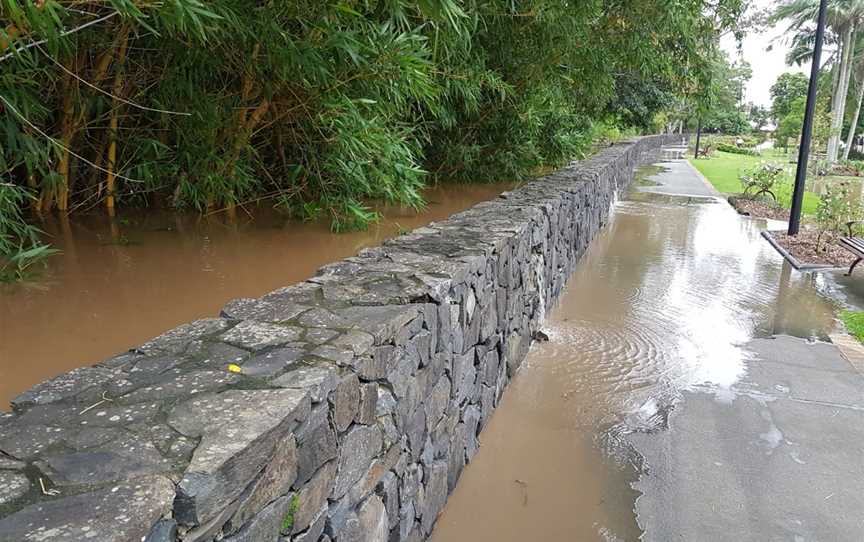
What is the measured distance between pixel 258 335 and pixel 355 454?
1.59 feet

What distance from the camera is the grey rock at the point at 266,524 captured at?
141 centimetres

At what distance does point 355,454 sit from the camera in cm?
197

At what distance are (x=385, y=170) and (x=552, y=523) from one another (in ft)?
9.37

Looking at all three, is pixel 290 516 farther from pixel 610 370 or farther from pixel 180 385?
pixel 610 370

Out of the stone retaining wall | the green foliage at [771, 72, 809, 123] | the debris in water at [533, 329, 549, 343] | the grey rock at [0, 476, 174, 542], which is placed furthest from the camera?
the green foliage at [771, 72, 809, 123]

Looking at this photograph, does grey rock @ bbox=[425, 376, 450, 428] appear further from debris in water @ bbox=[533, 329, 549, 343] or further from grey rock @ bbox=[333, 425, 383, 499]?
debris in water @ bbox=[533, 329, 549, 343]

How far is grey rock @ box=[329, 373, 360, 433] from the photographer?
1.82 metres

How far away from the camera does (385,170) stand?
4848 mm

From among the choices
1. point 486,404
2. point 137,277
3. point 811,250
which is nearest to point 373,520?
point 486,404

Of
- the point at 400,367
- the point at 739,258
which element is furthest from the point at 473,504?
the point at 739,258

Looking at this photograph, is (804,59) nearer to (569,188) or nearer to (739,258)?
(739,258)

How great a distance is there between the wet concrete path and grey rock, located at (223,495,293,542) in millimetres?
1353

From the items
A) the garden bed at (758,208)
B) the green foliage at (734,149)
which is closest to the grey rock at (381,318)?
the garden bed at (758,208)

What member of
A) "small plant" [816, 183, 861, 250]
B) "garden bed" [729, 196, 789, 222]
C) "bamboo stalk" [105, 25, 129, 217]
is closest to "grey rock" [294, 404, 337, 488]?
"bamboo stalk" [105, 25, 129, 217]
